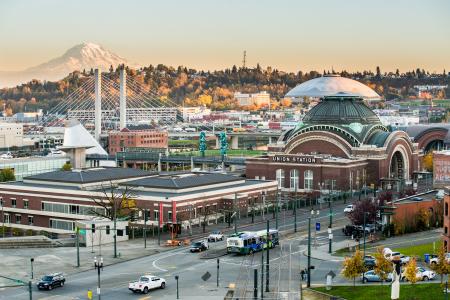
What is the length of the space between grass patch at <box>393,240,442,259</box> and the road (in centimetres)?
513

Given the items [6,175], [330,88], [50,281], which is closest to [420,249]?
[50,281]

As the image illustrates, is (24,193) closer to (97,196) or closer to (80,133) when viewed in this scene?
(97,196)

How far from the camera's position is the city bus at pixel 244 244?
6419 centimetres

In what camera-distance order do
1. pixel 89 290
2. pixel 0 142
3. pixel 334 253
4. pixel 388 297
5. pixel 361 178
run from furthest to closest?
1. pixel 0 142
2. pixel 361 178
3. pixel 334 253
4. pixel 89 290
5. pixel 388 297

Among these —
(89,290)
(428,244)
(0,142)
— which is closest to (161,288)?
(89,290)

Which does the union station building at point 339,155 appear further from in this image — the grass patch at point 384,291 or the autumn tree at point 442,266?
the autumn tree at point 442,266

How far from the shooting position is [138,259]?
213 feet

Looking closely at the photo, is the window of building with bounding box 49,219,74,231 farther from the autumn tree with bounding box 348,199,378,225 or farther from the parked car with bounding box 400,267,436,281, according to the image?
the parked car with bounding box 400,267,436,281

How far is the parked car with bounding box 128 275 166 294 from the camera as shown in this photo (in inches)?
2068

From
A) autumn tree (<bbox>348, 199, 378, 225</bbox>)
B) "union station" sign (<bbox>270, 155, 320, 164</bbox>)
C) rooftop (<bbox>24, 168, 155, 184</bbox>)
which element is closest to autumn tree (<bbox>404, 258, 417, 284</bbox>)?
autumn tree (<bbox>348, 199, 378, 225</bbox>)

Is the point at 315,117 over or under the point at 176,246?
over

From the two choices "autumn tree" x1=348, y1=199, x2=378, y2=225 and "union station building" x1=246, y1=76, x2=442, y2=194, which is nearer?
"autumn tree" x1=348, y1=199, x2=378, y2=225

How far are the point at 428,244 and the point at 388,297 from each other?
19.6 metres

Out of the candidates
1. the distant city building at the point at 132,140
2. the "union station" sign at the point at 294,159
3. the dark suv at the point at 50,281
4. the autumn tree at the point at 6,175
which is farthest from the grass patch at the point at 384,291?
the distant city building at the point at 132,140
